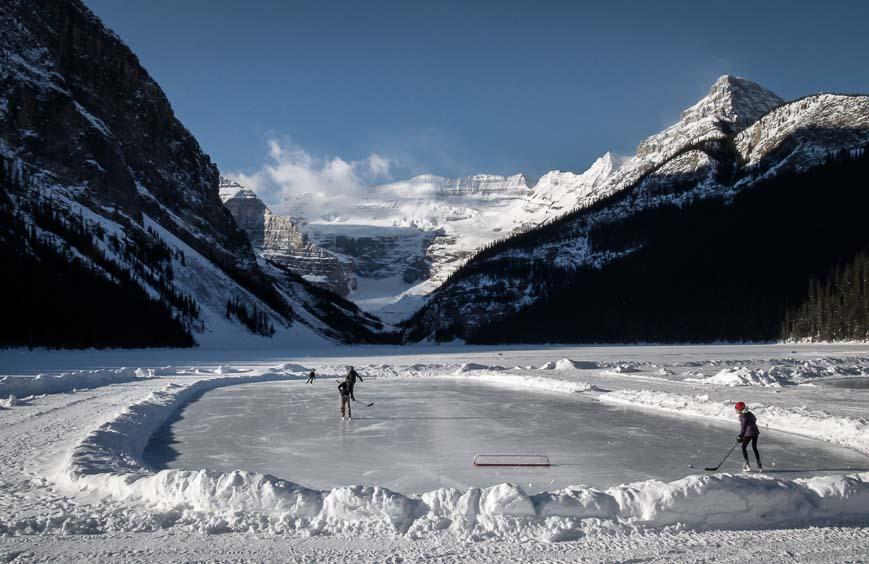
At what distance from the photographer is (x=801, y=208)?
6014 inches

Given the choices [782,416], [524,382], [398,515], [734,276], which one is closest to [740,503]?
[398,515]

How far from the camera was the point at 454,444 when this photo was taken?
16.6 meters

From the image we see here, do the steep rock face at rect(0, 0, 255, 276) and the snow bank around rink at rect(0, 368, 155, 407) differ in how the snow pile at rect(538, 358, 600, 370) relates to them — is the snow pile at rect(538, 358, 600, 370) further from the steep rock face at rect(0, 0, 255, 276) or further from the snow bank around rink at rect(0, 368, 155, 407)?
the steep rock face at rect(0, 0, 255, 276)

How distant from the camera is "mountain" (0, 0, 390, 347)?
265 ft

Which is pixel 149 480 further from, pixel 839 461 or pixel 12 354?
pixel 12 354

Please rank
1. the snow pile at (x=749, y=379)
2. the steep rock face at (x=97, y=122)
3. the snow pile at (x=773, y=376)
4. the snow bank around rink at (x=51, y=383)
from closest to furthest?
the snow bank around rink at (x=51, y=383) < the snow pile at (x=749, y=379) < the snow pile at (x=773, y=376) < the steep rock face at (x=97, y=122)

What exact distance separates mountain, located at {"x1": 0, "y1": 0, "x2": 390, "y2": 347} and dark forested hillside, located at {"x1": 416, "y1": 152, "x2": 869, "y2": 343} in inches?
2877

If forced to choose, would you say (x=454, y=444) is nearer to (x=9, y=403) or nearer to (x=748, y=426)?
(x=748, y=426)

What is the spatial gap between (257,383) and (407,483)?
1152 inches

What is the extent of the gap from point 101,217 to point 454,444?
132 m

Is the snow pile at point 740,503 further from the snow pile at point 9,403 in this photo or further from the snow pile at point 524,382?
the snow pile at point 9,403

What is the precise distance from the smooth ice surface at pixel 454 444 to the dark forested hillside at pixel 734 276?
280 ft

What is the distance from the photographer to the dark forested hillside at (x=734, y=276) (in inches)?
4286

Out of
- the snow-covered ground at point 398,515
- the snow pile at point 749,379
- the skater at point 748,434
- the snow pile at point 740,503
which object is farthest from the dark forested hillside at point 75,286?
the snow pile at point 740,503
